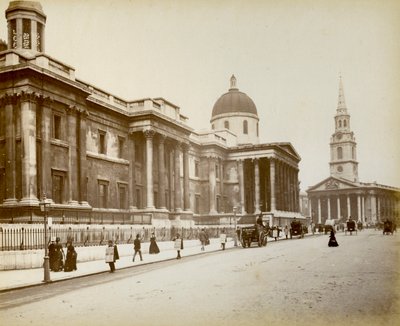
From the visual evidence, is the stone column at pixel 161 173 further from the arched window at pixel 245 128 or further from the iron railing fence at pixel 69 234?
the arched window at pixel 245 128

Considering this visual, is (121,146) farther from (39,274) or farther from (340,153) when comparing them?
(340,153)

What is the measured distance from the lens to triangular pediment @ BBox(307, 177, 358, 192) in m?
116

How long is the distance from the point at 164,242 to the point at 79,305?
24028 millimetres

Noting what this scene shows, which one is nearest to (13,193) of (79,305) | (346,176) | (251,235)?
(251,235)

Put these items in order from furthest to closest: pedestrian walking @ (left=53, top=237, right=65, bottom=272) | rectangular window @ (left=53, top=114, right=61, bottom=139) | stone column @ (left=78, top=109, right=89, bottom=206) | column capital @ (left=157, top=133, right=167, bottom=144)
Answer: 1. column capital @ (left=157, top=133, right=167, bottom=144)
2. stone column @ (left=78, top=109, right=89, bottom=206)
3. rectangular window @ (left=53, top=114, right=61, bottom=139)
4. pedestrian walking @ (left=53, top=237, right=65, bottom=272)

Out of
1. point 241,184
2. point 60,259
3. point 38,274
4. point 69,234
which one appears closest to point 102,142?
point 69,234

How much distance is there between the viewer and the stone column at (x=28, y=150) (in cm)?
2878

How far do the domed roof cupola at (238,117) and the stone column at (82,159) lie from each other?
1613 inches

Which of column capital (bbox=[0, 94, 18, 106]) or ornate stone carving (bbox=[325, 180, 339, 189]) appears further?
ornate stone carving (bbox=[325, 180, 339, 189])

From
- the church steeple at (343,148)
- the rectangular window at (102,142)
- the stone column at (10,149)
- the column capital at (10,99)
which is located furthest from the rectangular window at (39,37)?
the church steeple at (343,148)

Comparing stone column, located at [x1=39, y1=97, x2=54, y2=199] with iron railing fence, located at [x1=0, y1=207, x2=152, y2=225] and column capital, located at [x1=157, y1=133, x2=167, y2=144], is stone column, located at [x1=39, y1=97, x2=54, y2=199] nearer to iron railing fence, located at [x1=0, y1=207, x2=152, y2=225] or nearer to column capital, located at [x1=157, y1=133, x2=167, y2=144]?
iron railing fence, located at [x1=0, y1=207, x2=152, y2=225]

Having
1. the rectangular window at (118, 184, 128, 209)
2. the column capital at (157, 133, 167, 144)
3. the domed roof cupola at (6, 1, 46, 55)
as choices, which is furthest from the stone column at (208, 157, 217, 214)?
the domed roof cupola at (6, 1, 46, 55)

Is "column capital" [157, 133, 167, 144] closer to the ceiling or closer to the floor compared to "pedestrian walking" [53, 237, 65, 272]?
closer to the ceiling

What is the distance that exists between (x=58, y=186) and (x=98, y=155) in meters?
6.27
